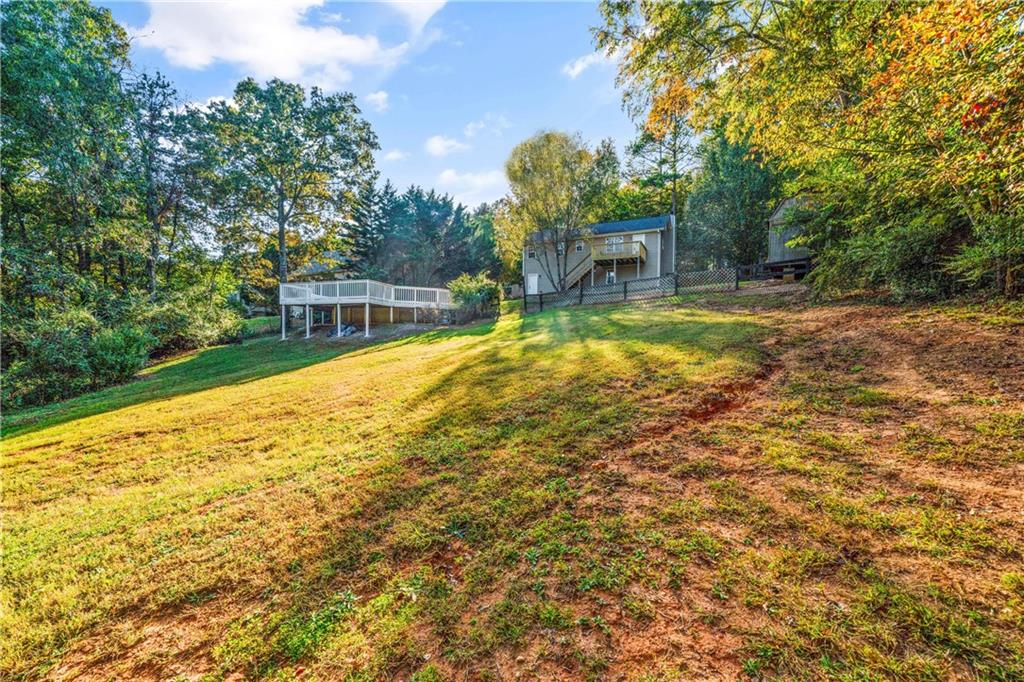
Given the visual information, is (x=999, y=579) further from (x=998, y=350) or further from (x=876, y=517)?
(x=998, y=350)

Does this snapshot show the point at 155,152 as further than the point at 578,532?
Yes

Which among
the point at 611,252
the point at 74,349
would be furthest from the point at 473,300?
the point at 74,349

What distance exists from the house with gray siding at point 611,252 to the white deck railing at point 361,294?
6.69 m

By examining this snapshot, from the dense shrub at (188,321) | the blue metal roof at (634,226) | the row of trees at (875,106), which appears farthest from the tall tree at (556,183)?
the dense shrub at (188,321)

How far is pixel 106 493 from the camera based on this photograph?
13.4 feet

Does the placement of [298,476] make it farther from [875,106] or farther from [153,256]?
[153,256]

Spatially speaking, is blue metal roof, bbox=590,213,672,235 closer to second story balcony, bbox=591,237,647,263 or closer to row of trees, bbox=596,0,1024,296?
second story balcony, bbox=591,237,647,263

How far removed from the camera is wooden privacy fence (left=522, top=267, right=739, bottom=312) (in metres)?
16.3

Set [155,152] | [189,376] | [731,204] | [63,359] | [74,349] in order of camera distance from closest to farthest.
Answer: [63,359] → [74,349] → [189,376] → [155,152] → [731,204]

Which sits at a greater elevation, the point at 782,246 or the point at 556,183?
the point at 556,183

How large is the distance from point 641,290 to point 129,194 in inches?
902

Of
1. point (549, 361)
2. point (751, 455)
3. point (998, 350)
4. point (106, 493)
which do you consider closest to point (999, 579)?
point (751, 455)

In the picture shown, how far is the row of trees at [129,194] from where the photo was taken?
36.8 feet

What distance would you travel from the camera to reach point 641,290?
17.7 m
